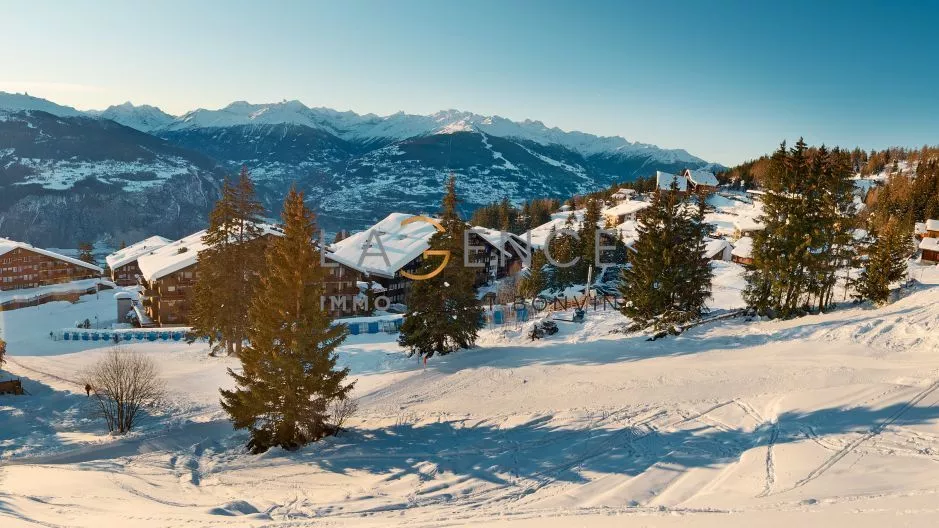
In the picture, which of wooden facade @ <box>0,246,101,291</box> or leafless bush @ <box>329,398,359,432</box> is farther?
wooden facade @ <box>0,246,101,291</box>

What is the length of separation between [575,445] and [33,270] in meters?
86.6

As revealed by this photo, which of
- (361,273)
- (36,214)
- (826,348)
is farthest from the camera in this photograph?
(36,214)

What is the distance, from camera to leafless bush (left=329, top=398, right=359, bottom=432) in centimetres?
2181

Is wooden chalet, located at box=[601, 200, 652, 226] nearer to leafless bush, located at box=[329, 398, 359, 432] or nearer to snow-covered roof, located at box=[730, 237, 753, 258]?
snow-covered roof, located at box=[730, 237, 753, 258]

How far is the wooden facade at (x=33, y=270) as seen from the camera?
236 ft

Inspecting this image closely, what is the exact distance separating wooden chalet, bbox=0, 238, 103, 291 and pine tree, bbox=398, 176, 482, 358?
7053 centimetres

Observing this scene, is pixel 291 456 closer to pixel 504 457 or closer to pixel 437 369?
pixel 504 457

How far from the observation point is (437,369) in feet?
97.6

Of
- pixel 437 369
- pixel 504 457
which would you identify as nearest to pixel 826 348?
pixel 504 457

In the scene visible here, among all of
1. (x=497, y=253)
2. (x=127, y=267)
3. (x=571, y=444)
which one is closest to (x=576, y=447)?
(x=571, y=444)

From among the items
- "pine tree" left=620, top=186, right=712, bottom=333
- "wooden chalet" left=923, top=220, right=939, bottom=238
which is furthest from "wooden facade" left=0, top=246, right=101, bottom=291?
"wooden chalet" left=923, top=220, right=939, bottom=238

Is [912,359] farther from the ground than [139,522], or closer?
farther from the ground

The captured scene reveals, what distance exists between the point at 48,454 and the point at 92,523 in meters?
11.8

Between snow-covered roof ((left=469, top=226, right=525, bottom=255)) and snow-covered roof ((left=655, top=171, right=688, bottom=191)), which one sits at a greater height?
snow-covered roof ((left=655, top=171, right=688, bottom=191))
